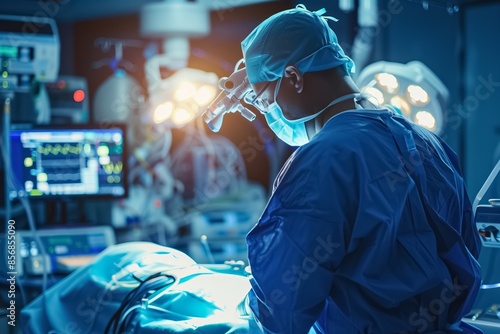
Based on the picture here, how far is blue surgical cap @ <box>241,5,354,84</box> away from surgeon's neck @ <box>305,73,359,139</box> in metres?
0.03

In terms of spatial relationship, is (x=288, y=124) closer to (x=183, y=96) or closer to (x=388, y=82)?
(x=388, y=82)

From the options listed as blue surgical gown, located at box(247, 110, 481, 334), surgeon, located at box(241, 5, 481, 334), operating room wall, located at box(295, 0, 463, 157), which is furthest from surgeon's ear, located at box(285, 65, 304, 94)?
operating room wall, located at box(295, 0, 463, 157)

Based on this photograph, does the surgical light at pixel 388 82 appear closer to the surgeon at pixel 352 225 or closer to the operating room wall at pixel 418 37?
the operating room wall at pixel 418 37

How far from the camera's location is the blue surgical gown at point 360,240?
136cm

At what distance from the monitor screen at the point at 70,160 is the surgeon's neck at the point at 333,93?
5.86 feet

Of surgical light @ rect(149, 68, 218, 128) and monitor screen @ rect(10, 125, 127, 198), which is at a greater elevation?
surgical light @ rect(149, 68, 218, 128)

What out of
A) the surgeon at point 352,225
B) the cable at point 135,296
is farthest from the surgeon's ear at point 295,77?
the cable at point 135,296

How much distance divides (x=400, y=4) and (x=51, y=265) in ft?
6.16

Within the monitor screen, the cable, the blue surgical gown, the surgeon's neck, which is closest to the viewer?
the blue surgical gown

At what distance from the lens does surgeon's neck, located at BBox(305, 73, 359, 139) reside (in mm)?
1545

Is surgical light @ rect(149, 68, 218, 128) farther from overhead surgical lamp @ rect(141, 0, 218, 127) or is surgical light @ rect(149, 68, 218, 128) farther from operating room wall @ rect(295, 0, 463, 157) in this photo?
operating room wall @ rect(295, 0, 463, 157)

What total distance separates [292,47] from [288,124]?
0.70ft

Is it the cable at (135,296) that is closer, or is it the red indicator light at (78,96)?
the cable at (135,296)

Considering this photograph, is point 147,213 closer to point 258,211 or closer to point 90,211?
point 258,211
